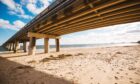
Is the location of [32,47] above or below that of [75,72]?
above

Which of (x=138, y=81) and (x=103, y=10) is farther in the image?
(x=103, y=10)

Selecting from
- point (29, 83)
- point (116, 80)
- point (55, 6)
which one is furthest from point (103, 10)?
point (29, 83)

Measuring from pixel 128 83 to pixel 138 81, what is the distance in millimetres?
494

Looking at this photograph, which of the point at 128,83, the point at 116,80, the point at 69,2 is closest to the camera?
the point at 128,83

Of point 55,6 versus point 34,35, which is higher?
point 55,6

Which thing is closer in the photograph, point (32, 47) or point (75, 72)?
point (75, 72)

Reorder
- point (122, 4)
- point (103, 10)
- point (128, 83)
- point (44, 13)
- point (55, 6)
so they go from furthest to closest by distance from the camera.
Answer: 1. point (44, 13)
2. point (55, 6)
3. point (103, 10)
4. point (122, 4)
5. point (128, 83)

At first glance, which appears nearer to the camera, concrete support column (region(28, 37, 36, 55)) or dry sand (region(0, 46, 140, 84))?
dry sand (region(0, 46, 140, 84))

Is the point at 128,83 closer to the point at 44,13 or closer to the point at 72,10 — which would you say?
the point at 72,10

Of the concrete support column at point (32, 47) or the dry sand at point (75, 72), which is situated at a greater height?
the concrete support column at point (32, 47)

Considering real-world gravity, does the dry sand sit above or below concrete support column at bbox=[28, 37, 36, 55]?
below

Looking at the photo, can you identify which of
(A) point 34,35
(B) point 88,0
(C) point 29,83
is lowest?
(C) point 29,83

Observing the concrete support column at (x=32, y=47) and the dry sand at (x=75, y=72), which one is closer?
the dry sand at (x=75, y=72)

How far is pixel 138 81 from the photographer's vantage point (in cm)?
435
